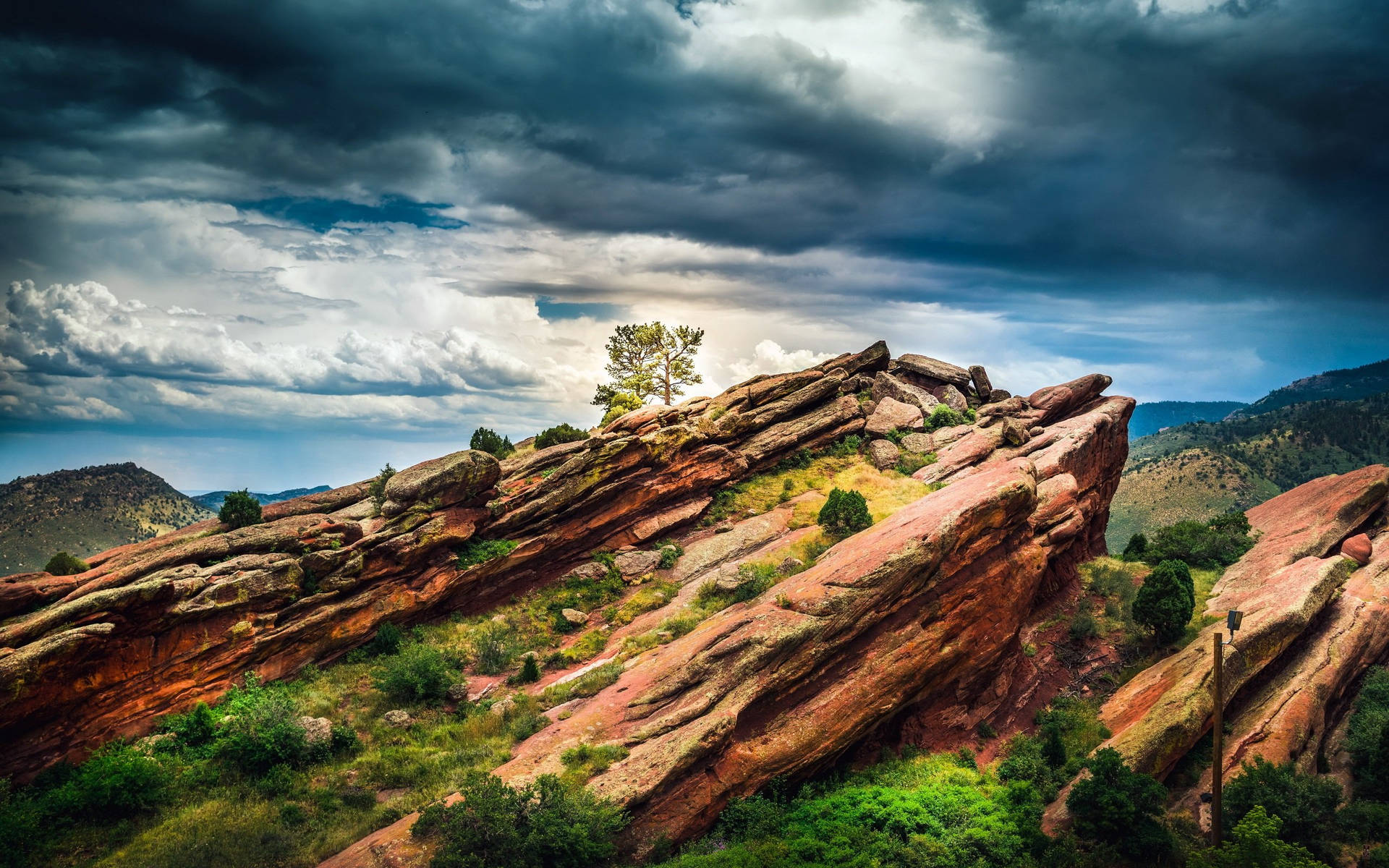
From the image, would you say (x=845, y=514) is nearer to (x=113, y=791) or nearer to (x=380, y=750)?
(x=380, y=750)

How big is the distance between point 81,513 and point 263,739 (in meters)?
128

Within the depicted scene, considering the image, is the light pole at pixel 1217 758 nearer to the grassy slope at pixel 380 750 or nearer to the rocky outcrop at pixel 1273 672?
the rocky outcrop at pixel 1273 672

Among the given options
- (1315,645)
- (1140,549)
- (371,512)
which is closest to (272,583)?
(371,512)

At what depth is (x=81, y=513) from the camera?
111m

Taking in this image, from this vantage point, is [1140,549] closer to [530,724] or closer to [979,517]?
[979,517]

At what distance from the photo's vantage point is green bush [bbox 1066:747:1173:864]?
18.3 m

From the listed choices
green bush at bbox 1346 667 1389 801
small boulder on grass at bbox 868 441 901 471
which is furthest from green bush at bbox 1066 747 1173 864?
small boulder on grass at bbox 868 441 901 471

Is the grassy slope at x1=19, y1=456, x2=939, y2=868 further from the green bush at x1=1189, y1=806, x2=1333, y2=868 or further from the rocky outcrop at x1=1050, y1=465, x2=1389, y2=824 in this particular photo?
the green bush at x1=1189, y1=806, x2=1333, y2=868

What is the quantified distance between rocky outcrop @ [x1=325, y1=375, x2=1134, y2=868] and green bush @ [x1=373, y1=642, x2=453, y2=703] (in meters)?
7.30

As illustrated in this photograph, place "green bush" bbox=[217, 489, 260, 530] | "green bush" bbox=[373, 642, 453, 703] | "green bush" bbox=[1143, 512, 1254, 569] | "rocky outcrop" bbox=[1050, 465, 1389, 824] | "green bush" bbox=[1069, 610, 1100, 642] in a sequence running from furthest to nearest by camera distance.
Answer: "green bush" bbox=[1143, 512, 1254, 569], "green bush" bbox=[217, 489, 260, 530], "green bush" bbox=[1069, 610, 1100, 642], "green bush" bbox=[373, 642, 453, 703], "rocky outcrop" bbox=[1050, 465, 1389, 824]

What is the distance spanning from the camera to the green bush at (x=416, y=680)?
26328mm

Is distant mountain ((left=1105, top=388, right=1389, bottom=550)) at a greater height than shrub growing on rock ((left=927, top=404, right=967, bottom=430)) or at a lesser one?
lesser

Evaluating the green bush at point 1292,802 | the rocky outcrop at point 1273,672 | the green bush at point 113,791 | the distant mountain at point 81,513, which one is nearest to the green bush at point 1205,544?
the rocky outcrop at point 1273,672

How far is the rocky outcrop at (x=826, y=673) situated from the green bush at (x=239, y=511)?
67.3ft
